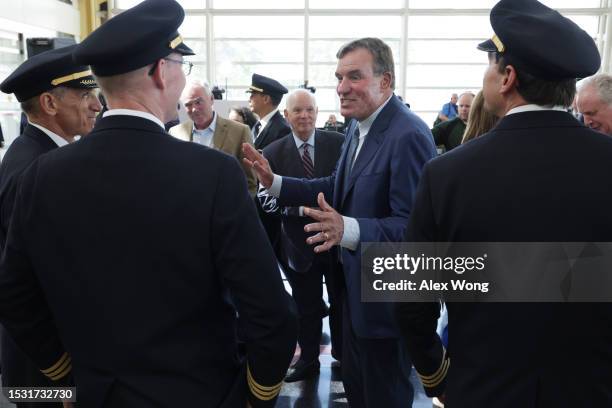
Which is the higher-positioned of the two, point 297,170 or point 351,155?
point 351,155

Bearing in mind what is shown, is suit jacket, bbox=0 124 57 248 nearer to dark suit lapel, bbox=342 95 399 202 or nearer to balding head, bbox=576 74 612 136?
dark suit lapel, bbox=342 95 399 202

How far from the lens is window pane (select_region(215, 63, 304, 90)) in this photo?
13477mm

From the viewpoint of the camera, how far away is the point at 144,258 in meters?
1.15

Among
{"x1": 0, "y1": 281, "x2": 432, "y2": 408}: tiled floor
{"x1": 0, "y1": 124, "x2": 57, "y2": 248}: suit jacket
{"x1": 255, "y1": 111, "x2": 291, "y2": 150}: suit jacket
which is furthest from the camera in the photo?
{"x1": 255, "y1": 111, "x2": 291, "y2": 150}: suit jacket

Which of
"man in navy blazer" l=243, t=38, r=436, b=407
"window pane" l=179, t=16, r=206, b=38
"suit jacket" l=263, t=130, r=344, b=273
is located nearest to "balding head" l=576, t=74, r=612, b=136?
"man in navy blazer" l=243, t=38, r=436, b=407

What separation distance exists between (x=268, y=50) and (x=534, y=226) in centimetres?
1304

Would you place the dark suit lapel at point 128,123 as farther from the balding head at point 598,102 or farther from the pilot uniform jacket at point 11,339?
the balding head at point 598,102

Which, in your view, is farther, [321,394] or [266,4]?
[266,4]

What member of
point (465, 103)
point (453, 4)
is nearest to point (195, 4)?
point (453, 4)

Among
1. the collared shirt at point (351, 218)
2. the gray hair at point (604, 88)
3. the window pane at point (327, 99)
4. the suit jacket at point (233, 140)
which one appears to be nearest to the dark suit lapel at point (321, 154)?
the suit jacket at point (233, 140)

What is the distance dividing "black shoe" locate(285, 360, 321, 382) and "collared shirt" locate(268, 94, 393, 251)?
1.37 metres

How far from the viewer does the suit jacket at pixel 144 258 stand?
1.14 meters

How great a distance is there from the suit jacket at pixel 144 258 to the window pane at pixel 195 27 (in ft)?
43.7

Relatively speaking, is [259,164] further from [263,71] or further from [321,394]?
[263,71]
